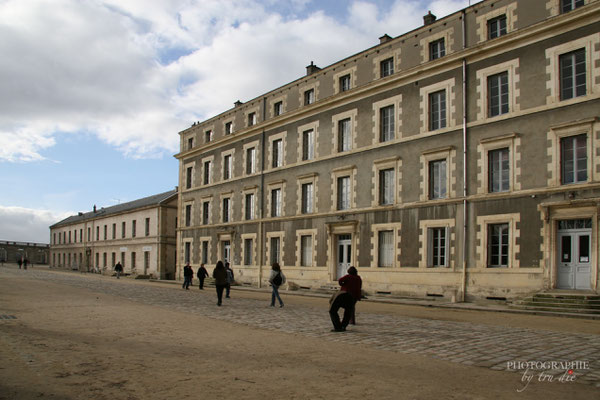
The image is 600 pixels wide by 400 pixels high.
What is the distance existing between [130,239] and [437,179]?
3838cm

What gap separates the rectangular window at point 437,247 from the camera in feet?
71.2

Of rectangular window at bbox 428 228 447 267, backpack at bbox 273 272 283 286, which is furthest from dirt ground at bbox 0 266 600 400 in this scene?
rectangular window at bbox 428 228 447 267

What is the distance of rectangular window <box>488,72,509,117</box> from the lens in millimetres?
20281

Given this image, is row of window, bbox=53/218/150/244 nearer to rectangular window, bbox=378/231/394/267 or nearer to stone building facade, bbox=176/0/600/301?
stone building facade, bbox=176/0/600/301

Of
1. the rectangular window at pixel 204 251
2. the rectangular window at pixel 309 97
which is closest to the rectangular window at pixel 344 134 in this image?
the rectangular window at pixel 309 97

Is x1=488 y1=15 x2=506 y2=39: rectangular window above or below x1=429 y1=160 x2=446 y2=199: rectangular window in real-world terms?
above

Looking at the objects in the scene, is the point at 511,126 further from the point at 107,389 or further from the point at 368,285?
the point at 107,389

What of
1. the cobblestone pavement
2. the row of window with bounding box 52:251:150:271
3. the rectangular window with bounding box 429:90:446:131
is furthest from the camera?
the row of window with bounding box 52:251:150:271

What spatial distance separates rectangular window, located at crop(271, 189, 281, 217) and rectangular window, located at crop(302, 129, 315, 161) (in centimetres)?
315

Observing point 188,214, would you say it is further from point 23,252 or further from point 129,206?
point 23,252

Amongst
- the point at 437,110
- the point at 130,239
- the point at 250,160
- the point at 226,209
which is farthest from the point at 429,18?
the point at 130,239

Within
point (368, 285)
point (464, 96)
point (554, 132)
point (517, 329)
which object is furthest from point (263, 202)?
point (517, 329)

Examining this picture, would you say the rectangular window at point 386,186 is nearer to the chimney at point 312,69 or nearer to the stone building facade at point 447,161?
the stone building facade at point 447,161

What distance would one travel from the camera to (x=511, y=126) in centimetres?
1970
